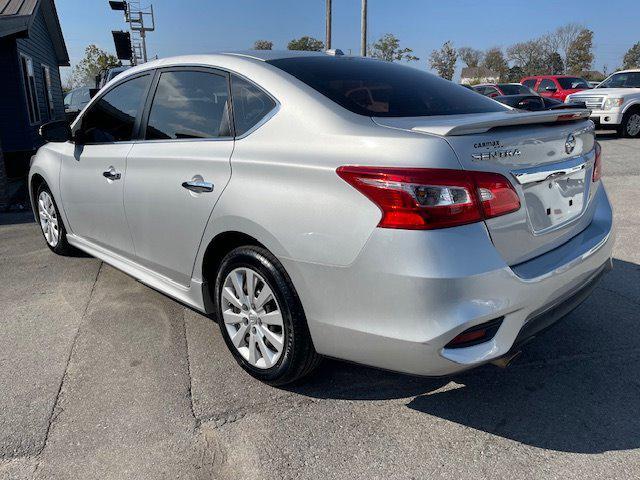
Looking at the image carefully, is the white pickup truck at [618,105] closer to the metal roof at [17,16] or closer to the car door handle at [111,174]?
the metal roof at [17,16]

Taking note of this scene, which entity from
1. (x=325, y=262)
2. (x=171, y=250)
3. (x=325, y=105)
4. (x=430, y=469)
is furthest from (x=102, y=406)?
(x=325, y=105)

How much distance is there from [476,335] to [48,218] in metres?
4.49

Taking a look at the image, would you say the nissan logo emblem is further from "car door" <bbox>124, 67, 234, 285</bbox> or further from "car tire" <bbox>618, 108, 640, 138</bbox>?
"car tire" <bbox>618, 108, 640, 138</bbox>

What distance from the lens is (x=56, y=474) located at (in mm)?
2330

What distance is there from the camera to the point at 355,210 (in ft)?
7.45

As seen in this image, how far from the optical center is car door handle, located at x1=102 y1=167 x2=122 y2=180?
3730 mm

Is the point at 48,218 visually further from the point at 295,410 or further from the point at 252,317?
the point at 295,410

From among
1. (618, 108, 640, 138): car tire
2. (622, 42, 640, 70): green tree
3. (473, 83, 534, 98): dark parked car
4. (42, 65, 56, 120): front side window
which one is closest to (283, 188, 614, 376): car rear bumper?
(618, 108, 640, 138): car tire

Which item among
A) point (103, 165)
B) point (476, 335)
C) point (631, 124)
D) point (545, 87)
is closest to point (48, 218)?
point (103, 165)

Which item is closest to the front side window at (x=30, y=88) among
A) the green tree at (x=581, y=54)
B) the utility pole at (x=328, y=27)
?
the utility pole at (x=328, y=27)

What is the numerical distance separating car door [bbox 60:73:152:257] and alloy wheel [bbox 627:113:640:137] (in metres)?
14.4

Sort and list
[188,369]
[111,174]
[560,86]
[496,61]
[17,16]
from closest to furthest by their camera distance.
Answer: [188,369] < [111,174] < [17,16] < [560,86] < [496,61]

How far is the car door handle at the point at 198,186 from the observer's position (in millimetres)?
2932

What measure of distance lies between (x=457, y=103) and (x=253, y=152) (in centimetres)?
120
